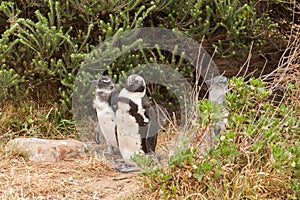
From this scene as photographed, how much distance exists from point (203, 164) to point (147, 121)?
27.2 inches

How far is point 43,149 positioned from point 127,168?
2.57ft

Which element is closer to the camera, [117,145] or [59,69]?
[117,145]

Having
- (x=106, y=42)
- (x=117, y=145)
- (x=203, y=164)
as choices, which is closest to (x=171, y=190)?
(x=203, y=164)

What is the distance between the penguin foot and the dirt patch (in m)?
0.03

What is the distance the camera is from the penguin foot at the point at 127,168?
4207 millimetres

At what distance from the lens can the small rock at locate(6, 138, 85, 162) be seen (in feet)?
14.9

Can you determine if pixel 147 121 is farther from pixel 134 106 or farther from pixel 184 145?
pixel 184 145

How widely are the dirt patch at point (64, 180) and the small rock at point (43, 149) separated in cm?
6

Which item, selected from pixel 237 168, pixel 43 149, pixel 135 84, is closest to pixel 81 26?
pixel 43 149

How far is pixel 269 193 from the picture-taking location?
3.62m

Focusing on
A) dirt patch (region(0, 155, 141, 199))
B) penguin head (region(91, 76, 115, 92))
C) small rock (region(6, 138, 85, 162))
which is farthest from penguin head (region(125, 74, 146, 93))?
small rock (region(6, 138, 85, 162))

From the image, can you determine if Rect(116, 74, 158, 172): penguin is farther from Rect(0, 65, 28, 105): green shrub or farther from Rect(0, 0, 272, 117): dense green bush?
Rect(0, 65, 28, 105): green shrub

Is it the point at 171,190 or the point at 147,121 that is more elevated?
the point at 147,121

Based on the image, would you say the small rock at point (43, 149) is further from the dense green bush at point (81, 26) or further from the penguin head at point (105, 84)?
the penguin head at point (105, 84)
